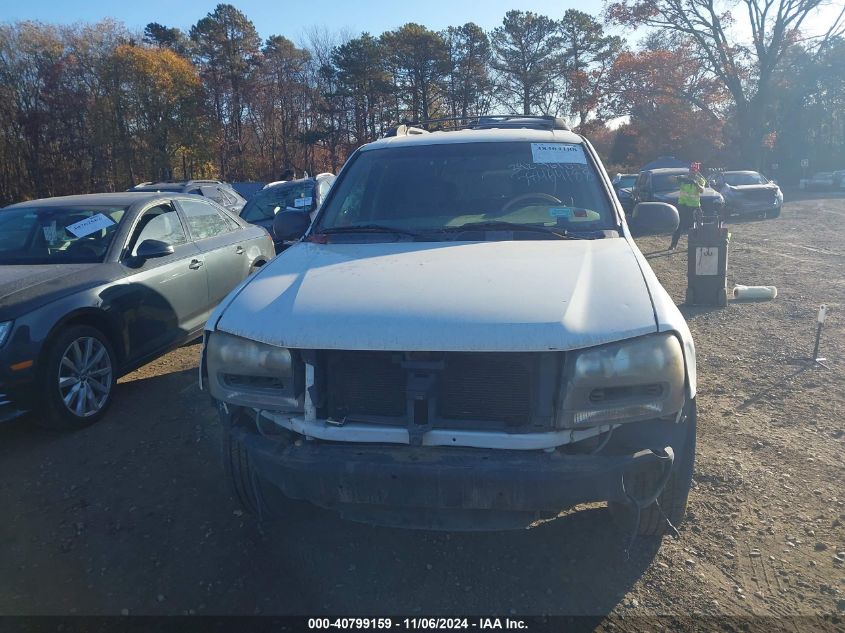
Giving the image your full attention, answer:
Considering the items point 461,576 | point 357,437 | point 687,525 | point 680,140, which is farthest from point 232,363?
point 680,140

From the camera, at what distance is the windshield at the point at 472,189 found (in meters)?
3.72

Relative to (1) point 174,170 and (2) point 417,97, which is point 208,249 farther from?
(2) point 417,97

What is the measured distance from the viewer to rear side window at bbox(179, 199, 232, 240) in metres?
6.29

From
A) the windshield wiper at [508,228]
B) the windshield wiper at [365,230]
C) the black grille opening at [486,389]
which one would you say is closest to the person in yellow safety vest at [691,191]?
the windshield wiper at [508,228]

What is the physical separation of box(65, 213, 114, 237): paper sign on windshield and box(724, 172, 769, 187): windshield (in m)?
20.0

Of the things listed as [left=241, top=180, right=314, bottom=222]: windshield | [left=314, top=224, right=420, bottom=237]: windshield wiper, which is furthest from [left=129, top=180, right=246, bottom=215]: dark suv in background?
[left=314, top=224, right=420, bottom=237]: windshield wiper

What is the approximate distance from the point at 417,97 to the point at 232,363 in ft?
131

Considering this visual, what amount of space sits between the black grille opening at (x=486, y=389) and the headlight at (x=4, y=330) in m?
3.18

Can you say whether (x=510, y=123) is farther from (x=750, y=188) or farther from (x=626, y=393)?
(x=750, y=188)

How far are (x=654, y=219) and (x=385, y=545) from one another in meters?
2.73

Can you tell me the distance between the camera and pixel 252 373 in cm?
267

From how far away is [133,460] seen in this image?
13.5ft

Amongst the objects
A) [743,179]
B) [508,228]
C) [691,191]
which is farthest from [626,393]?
[743,179]

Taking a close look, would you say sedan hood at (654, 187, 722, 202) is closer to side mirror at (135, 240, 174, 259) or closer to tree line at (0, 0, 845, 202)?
side mirror at (135, 240, 174, 259)
